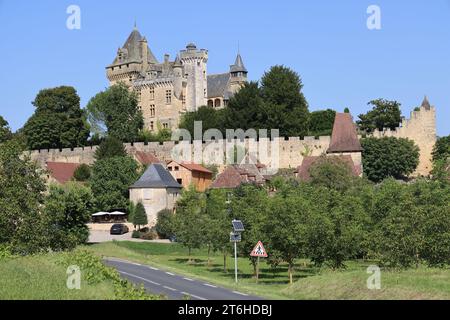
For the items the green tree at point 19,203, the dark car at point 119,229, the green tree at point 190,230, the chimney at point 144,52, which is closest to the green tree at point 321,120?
the chimney at point 144,52

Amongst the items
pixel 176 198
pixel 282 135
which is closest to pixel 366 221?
pixel 176 198

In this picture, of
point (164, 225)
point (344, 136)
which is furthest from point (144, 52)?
point (164, 225)

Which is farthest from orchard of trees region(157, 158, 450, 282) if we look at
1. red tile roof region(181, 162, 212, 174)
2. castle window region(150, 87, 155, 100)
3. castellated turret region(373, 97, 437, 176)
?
castle window region(150, 87, 155, 100)

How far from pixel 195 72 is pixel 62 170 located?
30978 millimetres

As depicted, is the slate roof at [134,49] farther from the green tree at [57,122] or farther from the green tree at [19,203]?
the green tree at [19,203]

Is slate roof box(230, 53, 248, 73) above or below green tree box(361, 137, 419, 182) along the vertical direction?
above

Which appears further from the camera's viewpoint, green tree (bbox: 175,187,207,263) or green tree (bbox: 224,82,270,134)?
green tree (bbox: 224,82,270,134)

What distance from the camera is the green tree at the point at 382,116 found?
102 m

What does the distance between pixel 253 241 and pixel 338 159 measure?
36.2 metres

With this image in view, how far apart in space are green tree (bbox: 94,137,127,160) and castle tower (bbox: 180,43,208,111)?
2582cm

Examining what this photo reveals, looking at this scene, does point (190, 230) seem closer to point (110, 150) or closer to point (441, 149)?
point (110, 150)

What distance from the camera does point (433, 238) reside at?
3675cm

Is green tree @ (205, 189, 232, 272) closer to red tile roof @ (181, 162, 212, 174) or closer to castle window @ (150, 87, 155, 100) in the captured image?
red tile roof @ (181, 162, 212, 174)

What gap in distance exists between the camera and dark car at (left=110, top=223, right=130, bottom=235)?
75.6m
